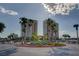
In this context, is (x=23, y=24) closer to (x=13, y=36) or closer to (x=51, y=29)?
(x=13, y=36)

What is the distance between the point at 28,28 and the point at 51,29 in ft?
0.73

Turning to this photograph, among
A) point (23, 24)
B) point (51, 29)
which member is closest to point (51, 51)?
point (51, 29)

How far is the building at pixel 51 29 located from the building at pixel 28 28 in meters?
0.10

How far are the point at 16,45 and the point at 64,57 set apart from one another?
47 centimetres

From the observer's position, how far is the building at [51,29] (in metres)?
2.83

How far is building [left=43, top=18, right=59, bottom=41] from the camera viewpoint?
111 inches

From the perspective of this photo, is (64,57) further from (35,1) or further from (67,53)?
(35,1)

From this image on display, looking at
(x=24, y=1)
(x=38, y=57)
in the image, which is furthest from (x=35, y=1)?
(x=38, y=57)

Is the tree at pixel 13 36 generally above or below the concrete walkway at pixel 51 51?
above

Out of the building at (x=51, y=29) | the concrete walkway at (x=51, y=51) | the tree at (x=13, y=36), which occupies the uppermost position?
the building at (x=51, y=29)

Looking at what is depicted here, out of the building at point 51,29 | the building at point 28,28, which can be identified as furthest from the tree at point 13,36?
the building at point 51,29

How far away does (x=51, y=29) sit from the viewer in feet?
9.38

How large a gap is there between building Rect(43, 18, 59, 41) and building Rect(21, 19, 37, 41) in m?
0.10

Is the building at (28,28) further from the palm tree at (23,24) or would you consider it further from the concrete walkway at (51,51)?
Result: the concrete walkway at (51,51)
